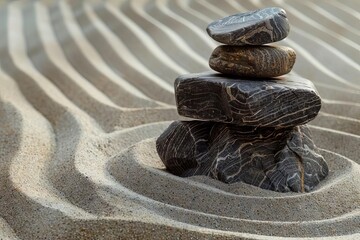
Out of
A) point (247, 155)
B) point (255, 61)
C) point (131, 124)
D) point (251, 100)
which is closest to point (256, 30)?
point (255, 61)

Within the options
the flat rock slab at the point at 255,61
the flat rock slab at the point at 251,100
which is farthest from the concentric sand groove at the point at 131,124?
the flat rock slab at the point at 255,61

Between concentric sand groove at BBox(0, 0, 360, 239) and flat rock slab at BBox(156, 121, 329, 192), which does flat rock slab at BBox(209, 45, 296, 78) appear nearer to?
flat rock slab at BBox(156, 121, 329, 192)

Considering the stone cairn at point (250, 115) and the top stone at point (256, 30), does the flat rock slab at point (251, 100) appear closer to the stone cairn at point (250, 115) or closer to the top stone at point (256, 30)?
the stone cairn at point (250, 115)

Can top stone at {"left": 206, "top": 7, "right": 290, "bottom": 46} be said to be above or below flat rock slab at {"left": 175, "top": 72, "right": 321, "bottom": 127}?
above

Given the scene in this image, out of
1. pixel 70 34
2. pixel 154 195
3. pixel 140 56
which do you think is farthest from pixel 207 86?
pixel 70 34

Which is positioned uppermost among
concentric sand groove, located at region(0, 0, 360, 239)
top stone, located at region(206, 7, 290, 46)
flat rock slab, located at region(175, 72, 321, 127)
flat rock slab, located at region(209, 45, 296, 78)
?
top stone, located at region(206, 7, 290, 46)

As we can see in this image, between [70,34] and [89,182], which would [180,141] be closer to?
[89,182]

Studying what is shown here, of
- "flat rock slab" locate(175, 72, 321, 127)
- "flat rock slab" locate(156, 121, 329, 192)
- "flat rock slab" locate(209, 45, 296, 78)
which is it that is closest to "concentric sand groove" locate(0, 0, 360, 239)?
"flat rock slab" locate(156, 121, 329, 192)
